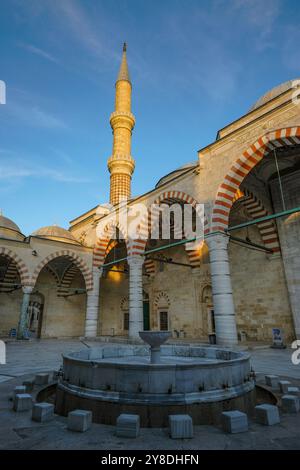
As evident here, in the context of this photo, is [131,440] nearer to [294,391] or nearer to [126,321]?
[294,391]

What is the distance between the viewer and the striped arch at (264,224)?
450 inches

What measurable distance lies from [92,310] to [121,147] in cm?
1192

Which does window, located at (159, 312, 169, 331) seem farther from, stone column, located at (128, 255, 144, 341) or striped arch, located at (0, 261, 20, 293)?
striped arch, located at (0, 261, 20, 293)

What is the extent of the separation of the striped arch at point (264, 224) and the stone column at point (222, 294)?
10.1ft

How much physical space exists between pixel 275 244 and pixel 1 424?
11192 millimetres

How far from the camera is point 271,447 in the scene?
84.5 inches

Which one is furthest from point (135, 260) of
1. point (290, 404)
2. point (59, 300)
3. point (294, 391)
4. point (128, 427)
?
point (128, 427)

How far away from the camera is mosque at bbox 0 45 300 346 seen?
29.5 feet

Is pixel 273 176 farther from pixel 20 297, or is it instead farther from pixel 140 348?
pixel 20 297

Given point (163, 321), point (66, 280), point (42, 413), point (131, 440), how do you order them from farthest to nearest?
point (66, 280) < point (163, 321) < point (42, 413) < point (131, 440)

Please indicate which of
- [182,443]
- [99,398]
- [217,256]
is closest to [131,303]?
[217,256]

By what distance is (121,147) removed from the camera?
20047 millimetres

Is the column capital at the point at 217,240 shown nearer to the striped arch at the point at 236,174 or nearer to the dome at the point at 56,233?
the striped arch at the point at 236,174

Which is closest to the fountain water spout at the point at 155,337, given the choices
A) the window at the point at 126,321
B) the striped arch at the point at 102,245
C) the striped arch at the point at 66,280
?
the striped arch at the point at 102,245
